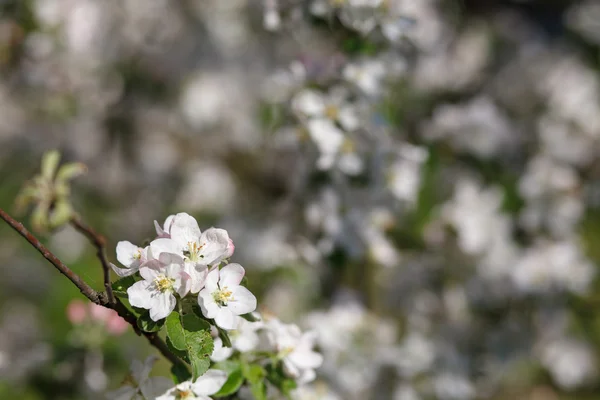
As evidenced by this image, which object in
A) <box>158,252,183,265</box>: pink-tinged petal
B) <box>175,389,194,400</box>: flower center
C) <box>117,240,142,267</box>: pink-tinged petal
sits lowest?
<box>175,389,194,400</box>: flower center

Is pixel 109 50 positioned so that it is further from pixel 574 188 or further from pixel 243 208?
pixel 574 188

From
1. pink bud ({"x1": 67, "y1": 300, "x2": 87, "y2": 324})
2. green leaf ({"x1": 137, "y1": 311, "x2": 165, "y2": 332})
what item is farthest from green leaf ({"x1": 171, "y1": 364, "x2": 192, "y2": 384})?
pink bud ({"x1": 67, "y1": 300, "x2": 87, "y2": 324})

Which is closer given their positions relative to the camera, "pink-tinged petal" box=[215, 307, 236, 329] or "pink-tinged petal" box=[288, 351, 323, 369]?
"pink-tinged petal" box=[215, 307, 236, 329]

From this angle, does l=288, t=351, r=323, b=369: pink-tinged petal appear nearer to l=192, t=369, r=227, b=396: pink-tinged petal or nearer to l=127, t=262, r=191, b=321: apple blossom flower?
l=192, t=369, r=227, b=396: pink-tinged petal

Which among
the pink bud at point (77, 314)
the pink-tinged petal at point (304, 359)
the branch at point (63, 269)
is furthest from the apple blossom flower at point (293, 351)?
the pink bud at point (77, 314)

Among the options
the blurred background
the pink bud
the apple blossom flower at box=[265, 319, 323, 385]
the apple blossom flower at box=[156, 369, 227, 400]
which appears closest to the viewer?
the apple blossom flower at box=[156, 369, 227, 400]

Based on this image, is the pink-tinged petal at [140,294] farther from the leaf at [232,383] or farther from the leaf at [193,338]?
the leaf at [232,383]

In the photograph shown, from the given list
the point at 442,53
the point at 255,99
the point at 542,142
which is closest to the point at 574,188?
the point at 542,142
